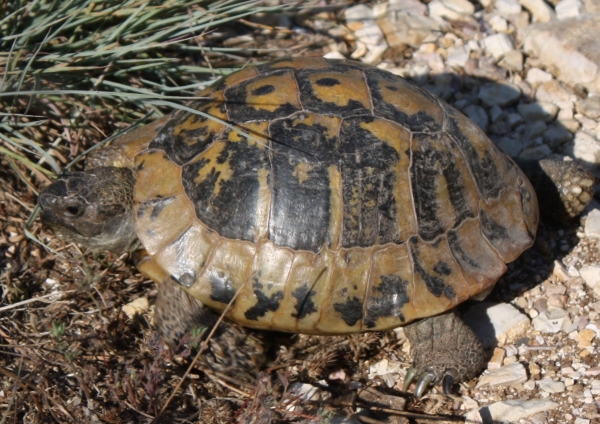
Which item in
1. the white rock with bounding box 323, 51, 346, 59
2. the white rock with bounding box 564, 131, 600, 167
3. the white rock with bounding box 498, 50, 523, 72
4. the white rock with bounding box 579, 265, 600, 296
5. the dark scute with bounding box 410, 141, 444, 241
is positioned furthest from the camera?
the white rock with bounding box 323, 51, 346, 59

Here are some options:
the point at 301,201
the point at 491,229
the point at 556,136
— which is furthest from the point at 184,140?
the point at 556,136

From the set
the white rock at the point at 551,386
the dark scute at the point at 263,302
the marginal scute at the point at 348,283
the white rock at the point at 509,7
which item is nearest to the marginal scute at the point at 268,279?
the dark scute at the point at 263,302

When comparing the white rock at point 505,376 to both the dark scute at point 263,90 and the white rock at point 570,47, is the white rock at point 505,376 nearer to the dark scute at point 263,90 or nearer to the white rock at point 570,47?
the dark scute at point 263,90

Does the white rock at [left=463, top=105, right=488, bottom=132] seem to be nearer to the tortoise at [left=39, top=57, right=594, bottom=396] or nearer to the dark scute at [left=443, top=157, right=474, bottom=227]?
the tortoise at [left=39, top=57, right=594, bottom=396]

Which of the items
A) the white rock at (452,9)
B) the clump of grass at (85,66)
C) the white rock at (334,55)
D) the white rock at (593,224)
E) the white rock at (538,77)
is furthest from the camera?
the white rock at (452,9)

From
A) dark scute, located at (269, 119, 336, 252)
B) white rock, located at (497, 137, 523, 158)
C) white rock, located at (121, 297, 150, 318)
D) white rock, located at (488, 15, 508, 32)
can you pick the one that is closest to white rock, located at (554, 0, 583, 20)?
white rock, located at (488, 15, 508, 32)

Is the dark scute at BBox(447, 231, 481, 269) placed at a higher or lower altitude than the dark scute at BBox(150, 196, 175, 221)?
lower

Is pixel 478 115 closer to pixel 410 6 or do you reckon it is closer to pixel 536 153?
pixel 536 153
